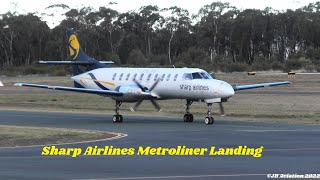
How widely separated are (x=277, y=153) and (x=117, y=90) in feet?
61.0

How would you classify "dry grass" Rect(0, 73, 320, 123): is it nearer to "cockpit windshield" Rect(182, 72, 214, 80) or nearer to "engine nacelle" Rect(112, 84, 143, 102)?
"cockpit windshield" Rect(182, 72, 214, 80)

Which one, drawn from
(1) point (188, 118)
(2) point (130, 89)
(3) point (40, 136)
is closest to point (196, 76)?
(1) point (188, 118)

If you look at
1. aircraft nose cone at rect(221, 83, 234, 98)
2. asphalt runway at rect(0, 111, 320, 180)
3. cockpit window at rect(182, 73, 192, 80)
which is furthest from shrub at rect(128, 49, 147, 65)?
asphalt runway at rect(0, 111, 320, 180)

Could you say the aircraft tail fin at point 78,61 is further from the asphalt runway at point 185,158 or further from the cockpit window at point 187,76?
the asphalt runway at point 185,158

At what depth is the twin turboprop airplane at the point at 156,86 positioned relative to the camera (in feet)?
121

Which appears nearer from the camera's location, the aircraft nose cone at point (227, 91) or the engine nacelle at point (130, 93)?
the aircraft nose cone at point (227, 91)

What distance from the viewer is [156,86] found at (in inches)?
1550

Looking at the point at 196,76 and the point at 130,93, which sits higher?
the point at 196,76

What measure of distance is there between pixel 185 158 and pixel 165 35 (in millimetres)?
126903

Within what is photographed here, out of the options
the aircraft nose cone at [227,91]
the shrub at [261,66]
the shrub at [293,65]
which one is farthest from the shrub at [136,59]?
the aircraft nose cone at [227,91]

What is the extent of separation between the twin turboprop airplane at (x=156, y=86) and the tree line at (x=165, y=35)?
83944mm

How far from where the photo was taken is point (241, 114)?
4441 centimetres

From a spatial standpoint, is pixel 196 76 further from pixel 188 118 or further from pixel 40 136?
pixel 40 136

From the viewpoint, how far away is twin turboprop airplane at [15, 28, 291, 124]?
121 feet
